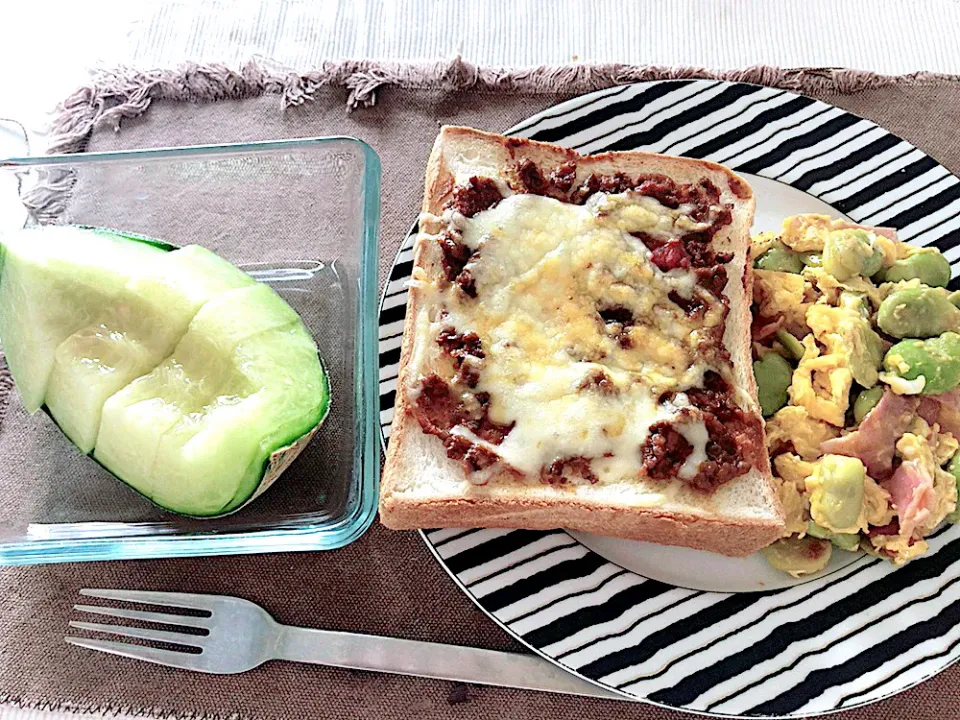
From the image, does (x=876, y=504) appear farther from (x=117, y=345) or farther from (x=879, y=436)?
(x=117, y=345)

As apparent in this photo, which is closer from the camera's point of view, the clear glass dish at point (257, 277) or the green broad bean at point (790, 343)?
the clear glass dish at point (257, 277)

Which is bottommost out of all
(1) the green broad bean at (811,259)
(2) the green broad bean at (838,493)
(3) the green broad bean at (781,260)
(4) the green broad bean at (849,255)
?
(2) the green broad bean at (838,493)

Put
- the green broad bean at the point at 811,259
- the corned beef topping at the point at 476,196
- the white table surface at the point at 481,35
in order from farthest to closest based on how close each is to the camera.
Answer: the white table surface at the point at 481,35
the green broad bean at the point at 811,259
the corned beef topping at the point at 476,196

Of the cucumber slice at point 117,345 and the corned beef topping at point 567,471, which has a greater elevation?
the cucumber slice at point 117,345

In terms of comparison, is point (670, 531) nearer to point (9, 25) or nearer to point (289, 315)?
point (289, 315)

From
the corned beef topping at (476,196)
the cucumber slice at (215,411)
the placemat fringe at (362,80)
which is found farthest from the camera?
the placemat fringe at (362,80)

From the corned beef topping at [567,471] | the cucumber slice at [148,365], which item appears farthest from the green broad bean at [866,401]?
the cucumber slice at [148,365]

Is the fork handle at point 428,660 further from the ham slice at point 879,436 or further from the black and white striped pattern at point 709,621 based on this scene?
the ham slice at point 879,436

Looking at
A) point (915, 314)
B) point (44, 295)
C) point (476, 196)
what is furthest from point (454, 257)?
point (915, 314)
